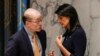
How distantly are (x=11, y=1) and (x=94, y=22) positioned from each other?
145cm

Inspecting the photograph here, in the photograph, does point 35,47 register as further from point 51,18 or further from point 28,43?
point 51,18

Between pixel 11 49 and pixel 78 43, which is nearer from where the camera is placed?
pixel 11 49

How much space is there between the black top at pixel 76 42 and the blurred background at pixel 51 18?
3.79 ft

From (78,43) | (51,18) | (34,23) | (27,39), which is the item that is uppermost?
(34,23)

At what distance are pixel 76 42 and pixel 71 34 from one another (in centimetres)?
14

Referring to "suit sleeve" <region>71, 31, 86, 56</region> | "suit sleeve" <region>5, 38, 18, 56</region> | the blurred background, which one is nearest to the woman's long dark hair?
"suit sleeve" <region>71, 31, 86, 56</region>

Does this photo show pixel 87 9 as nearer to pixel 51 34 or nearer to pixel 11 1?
pixel 51 34

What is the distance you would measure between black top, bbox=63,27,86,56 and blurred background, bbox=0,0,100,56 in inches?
45.5

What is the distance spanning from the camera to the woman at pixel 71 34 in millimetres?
5363

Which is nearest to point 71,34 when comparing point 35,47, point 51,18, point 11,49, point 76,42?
point 76,42

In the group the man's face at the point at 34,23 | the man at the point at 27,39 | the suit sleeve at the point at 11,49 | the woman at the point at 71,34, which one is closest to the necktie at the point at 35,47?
the man at the point at 27,39

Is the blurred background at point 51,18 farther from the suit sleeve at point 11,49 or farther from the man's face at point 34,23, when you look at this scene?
the suit sleeve at point 11,49

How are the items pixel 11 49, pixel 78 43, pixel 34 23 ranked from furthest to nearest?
pixel 78 43 < pixel 34 23 < pixel 11 49

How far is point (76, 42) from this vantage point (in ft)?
17.6
